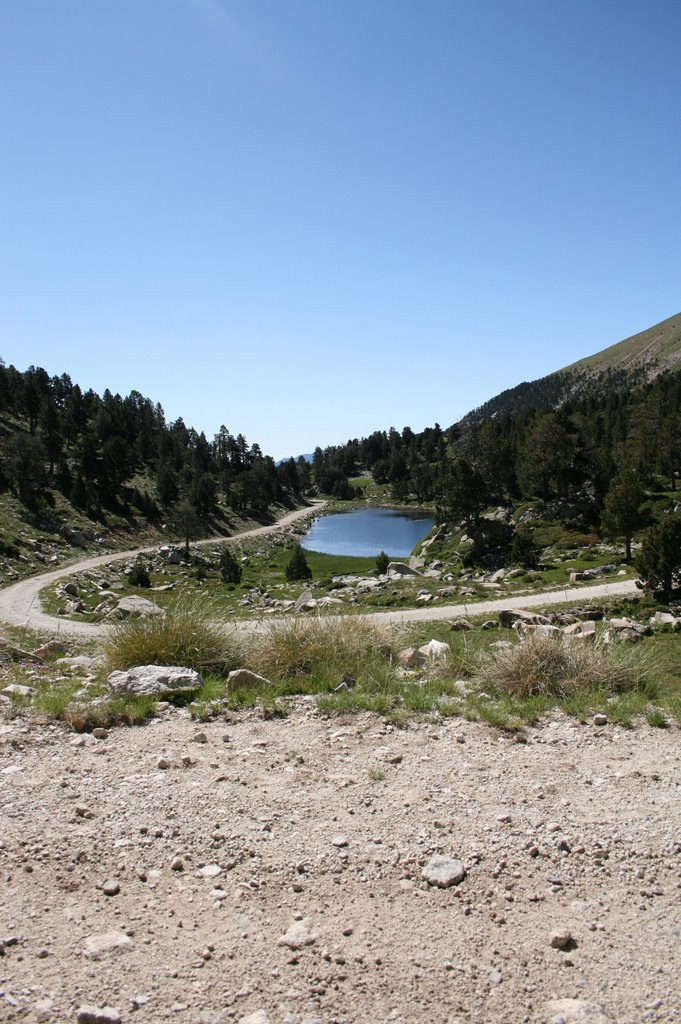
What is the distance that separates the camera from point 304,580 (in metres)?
58.0

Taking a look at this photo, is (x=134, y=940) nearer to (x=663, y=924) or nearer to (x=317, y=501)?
(x=663, y=924)

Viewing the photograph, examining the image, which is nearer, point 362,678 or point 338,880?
point 338,880

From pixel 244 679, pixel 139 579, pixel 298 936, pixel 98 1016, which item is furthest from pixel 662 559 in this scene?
pixel 139 579

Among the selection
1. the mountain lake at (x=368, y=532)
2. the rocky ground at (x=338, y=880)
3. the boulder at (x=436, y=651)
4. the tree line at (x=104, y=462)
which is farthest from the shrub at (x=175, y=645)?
the mountain lake at (x=368, y=532)

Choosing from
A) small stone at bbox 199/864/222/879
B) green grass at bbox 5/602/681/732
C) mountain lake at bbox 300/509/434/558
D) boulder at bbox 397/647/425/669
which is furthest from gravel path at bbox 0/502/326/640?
mountain lake at bbox 300/509/434/558

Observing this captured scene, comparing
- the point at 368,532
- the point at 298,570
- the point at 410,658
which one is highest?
the point at 410,658

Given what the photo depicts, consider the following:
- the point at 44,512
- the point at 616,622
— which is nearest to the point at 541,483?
the point at 616,622

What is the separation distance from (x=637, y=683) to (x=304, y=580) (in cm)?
4985

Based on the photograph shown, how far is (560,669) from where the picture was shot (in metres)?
9.13

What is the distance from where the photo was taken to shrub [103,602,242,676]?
402 inches

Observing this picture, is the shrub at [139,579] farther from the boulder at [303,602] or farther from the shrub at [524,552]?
the shrub at [524,552]

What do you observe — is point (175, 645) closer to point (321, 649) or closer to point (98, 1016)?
point (321, 649)

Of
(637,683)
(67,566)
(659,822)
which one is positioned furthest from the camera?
(67,566)

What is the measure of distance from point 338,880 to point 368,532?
116700 mm
